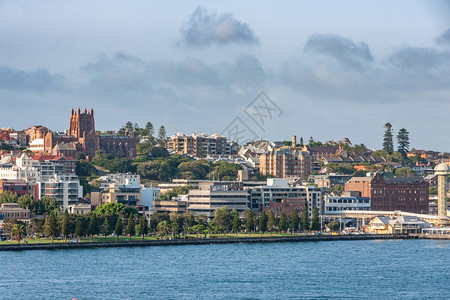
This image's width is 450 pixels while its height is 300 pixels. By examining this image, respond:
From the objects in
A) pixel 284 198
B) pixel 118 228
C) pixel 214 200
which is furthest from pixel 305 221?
pixel 118 228

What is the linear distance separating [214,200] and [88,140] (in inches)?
2257

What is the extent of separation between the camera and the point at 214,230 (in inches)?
4914

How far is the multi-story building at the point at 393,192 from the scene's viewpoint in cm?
15750

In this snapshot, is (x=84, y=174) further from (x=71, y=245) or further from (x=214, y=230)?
(x=71, y=245)

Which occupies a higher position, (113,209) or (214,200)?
(214,200)

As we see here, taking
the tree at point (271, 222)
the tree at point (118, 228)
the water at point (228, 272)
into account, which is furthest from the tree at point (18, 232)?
the tree at point (271, 222)

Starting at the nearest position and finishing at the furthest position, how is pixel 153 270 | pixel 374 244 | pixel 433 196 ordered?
pixel 153 270, pixel 374 244, pixel 433 196

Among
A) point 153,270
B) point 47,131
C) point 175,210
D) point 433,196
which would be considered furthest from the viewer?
point 47,131

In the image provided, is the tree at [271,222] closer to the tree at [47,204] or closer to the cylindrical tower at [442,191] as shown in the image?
the tree at [47,204]

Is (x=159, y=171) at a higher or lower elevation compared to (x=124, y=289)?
higher

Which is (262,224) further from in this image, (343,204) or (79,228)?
(343,204)

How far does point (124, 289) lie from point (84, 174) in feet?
319

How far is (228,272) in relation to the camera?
284 feet

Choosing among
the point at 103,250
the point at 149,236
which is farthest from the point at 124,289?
the point at 149,236
